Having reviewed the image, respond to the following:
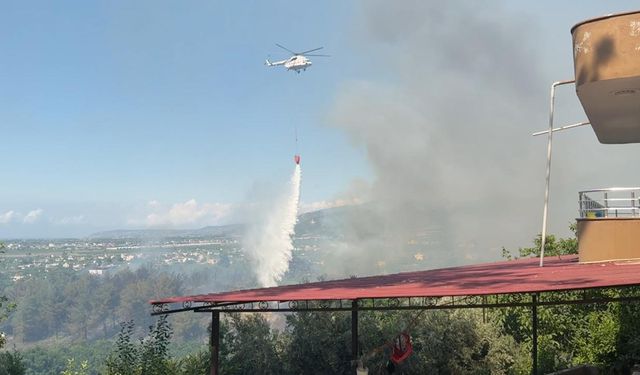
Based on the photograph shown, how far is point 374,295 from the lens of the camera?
Result: 12.2 m

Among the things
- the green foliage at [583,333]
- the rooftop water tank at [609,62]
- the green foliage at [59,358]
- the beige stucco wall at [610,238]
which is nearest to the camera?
the rooftop water tank at [609,62]

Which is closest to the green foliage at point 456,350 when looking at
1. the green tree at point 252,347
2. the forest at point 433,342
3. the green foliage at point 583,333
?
the forest at point 433,342

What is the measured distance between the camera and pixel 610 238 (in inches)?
628

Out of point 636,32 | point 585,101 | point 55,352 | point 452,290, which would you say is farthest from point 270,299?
point 55,352

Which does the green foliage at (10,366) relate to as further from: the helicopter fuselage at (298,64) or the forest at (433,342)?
the helicopter fuselage at (298,64)

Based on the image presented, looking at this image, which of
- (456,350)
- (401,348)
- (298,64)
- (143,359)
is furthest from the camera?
(298,64)

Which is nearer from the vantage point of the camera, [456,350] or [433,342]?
[456,350]

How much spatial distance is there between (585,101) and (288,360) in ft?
68.7

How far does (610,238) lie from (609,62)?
4790mm

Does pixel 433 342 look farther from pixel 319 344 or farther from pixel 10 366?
pixel 10 366

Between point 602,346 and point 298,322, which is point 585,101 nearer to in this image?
point 602,346

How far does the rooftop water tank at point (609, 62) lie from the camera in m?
13.9

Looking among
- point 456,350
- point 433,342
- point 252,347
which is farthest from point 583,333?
point 252,347

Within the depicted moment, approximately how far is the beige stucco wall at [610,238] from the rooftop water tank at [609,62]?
300 cm
